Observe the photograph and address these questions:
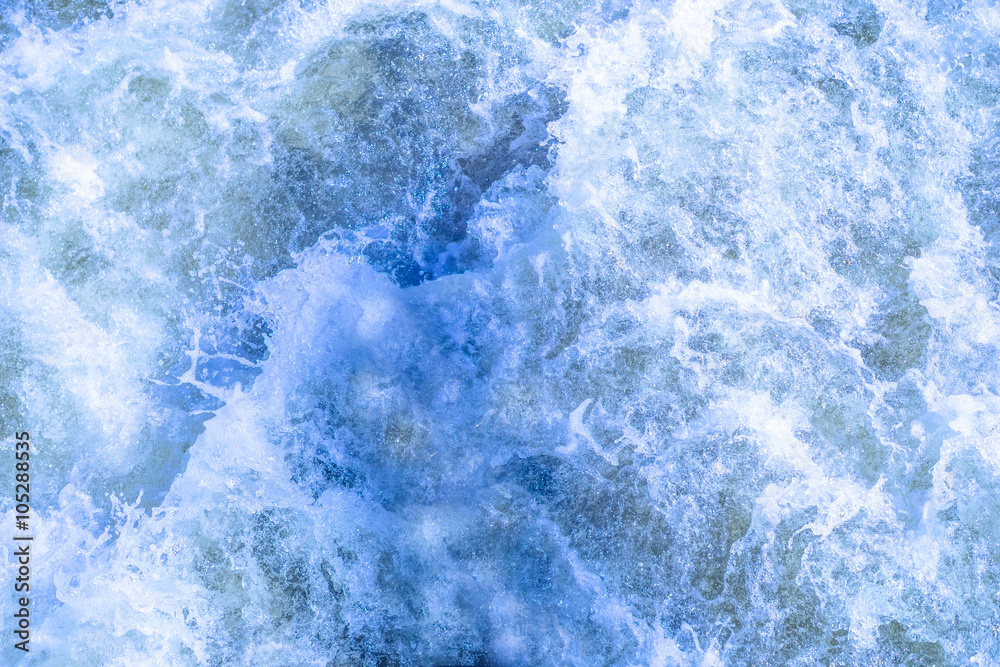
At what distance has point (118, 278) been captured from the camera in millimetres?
8469

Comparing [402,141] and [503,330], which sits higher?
[402,141]

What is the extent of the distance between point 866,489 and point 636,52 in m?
5.89

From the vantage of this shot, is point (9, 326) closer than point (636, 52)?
Yes

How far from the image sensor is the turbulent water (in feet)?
27.0

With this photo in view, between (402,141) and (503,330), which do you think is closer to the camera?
(503,330)

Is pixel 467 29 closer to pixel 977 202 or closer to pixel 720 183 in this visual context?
pixel 720 183

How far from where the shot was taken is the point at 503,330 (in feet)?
28.1

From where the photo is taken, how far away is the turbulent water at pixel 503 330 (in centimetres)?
824

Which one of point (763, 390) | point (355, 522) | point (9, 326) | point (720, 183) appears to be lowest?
point (355, 522)

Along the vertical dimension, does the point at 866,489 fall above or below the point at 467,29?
below

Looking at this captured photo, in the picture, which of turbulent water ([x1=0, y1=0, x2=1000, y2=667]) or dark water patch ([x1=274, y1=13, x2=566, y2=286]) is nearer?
turbulent water ([x1=0, y1=0, x2=1000, y2=667])

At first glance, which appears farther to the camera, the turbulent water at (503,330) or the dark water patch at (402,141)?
the dark water patch at (402,141)

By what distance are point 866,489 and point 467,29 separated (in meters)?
7.28

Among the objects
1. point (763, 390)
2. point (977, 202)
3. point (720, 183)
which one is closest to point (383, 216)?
point (720, 183)
